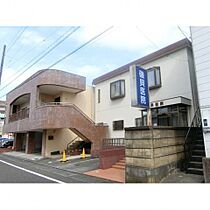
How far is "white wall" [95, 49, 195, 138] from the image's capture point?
11148 mm

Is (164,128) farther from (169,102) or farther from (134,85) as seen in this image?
(169,102)

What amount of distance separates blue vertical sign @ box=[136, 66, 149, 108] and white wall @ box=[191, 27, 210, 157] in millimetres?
1987

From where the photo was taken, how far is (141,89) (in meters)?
7.37

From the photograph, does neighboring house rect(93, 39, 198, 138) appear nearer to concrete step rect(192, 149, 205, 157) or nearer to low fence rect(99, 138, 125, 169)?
concrete step rect(192, 149, 205, 157)

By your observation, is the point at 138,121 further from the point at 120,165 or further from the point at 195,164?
the point at 195,164

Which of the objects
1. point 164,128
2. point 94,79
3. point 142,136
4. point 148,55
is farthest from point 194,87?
point 94,79

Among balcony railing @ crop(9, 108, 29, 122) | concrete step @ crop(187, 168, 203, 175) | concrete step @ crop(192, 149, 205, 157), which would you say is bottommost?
concrete step @ crop(187, 168, 203, 175)

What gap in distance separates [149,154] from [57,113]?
940cm

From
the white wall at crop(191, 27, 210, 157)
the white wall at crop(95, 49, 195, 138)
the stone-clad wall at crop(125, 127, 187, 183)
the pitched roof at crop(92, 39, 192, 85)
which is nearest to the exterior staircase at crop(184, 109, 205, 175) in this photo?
the stone-clad wall at crop(125, 127, 187, 183)

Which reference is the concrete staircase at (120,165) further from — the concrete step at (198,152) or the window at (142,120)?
the window at (142,120)

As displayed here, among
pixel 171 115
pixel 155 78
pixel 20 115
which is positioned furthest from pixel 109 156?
pixel 20 115

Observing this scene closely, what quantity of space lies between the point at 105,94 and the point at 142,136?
10.9 meters

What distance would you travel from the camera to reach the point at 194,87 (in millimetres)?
10906

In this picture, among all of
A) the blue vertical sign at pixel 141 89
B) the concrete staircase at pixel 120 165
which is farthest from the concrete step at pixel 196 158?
the concrete staircase at pixel 120 165
